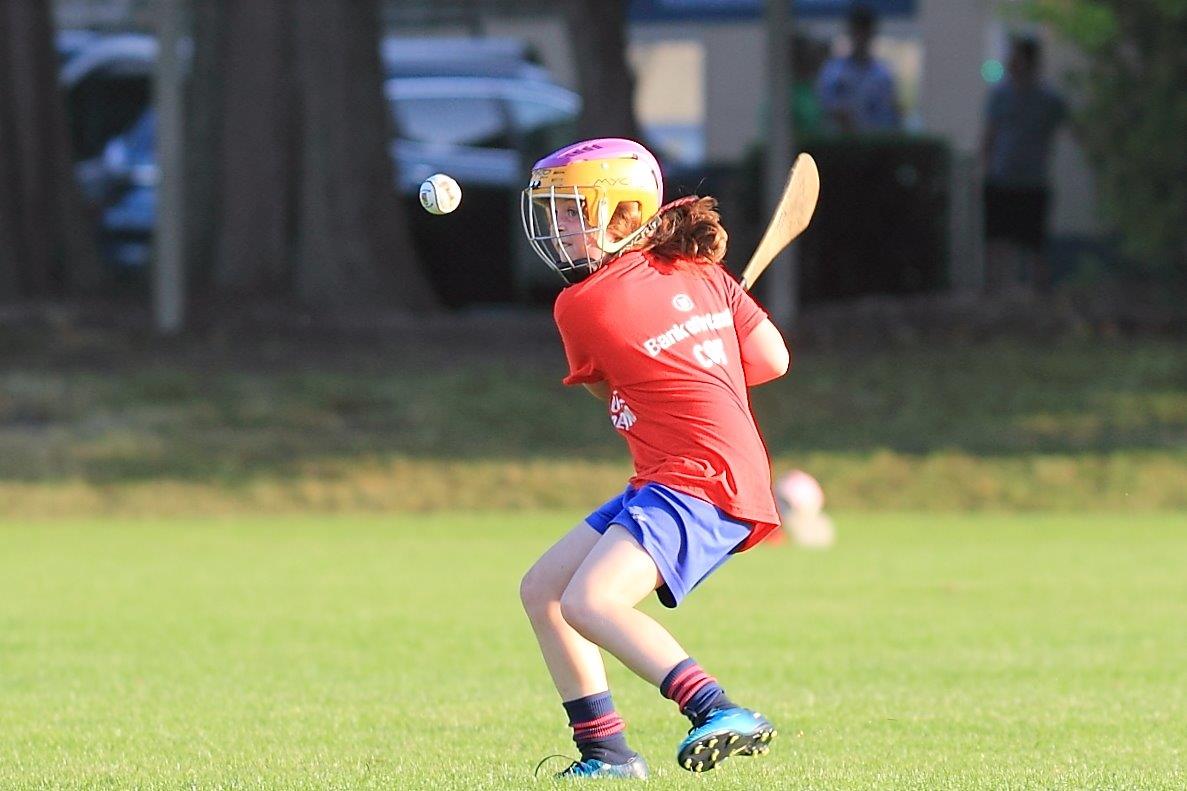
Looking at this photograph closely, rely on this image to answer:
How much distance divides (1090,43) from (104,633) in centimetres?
1194

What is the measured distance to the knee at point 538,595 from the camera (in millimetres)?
5352

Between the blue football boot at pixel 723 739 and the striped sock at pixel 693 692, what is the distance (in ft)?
0.13

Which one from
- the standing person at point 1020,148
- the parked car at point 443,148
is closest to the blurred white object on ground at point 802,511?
the standing person at point 1020,148

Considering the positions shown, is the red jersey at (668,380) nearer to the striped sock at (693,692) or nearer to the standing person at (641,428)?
the standing person at (641,428)

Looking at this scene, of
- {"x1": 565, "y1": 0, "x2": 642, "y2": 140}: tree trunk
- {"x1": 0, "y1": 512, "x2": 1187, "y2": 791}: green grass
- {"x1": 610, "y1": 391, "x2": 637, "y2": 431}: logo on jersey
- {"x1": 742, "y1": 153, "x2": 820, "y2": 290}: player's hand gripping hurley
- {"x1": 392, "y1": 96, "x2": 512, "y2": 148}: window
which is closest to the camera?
{"x1": 610, "y1": 391, "x2": 637, "y2": 431}: logo on jersey

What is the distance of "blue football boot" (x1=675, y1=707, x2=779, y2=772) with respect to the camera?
502 centimetres

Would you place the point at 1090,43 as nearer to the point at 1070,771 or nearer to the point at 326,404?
the point at 326,404

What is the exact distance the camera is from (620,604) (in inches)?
203

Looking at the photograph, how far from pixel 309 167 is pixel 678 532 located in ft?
43.9

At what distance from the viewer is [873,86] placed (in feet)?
64.8

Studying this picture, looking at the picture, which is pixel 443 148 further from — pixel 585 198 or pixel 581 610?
pixel 581 610

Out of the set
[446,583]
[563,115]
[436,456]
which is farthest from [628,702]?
[563,115]

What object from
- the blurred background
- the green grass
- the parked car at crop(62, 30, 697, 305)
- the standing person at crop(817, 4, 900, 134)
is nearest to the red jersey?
the green grass

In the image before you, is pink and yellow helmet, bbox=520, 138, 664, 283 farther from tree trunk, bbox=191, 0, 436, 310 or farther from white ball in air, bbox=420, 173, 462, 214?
tree trunk, bbox=191, 0, 436, 310
